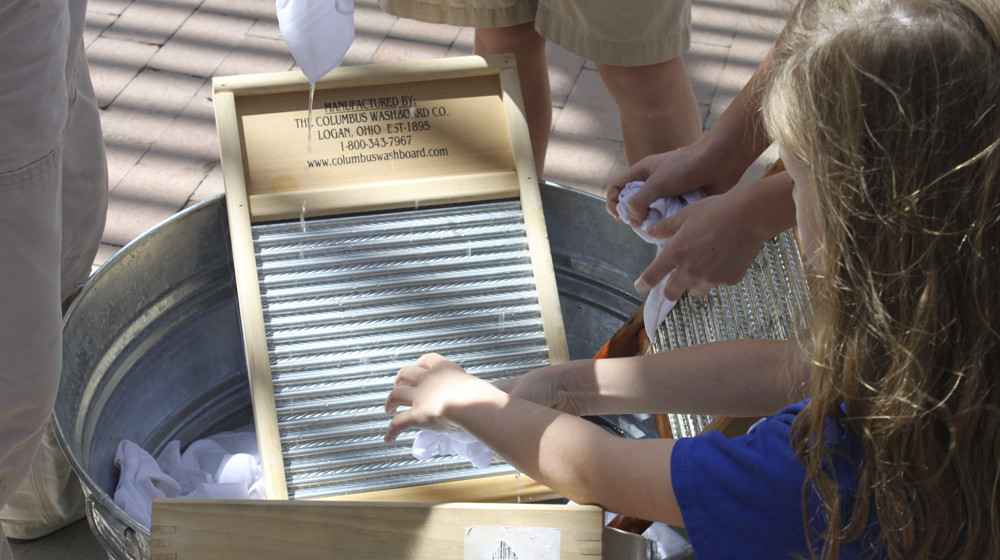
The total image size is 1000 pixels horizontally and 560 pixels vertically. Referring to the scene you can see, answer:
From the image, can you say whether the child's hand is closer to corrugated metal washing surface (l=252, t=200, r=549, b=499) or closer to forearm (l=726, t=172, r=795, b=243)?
corrugated metal washing surface (l=252, t=200, r=549, b=499)

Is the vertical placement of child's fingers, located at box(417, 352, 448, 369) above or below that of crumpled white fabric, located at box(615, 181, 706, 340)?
below

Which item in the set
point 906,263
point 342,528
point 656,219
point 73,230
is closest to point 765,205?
point 656,219

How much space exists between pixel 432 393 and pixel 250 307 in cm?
56

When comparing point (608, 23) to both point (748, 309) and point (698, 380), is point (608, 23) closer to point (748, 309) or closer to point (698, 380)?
point (748, 309)

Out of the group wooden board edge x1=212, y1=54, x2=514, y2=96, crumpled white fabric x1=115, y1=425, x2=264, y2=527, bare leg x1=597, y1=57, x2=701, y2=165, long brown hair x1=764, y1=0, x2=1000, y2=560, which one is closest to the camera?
long brown hair x1=764, y1=0, x2=1000, y2=560

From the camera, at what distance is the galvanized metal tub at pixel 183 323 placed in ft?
5.88

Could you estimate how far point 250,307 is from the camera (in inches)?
70.1

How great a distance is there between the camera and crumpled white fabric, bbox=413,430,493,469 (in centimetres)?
150

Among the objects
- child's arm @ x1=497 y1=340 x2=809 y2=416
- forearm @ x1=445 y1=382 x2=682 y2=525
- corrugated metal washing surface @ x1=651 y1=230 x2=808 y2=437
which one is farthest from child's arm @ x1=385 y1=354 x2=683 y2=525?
corrugated metal washing surface @ x1=651 y1=230 x2=808 y2=437

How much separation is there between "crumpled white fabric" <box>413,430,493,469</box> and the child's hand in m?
0.08

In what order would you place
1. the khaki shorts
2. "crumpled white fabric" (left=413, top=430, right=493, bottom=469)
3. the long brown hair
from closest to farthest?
the long brown hair, "crumpled white fabric" (left=413, top=430, right=493, bottom=469), the khaki shorts

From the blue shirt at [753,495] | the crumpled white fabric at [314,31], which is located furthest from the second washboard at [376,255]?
the blue shirt at [753,495]

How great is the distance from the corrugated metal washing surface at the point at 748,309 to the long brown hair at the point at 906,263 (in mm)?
435

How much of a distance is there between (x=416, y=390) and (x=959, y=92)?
34.5 inches
